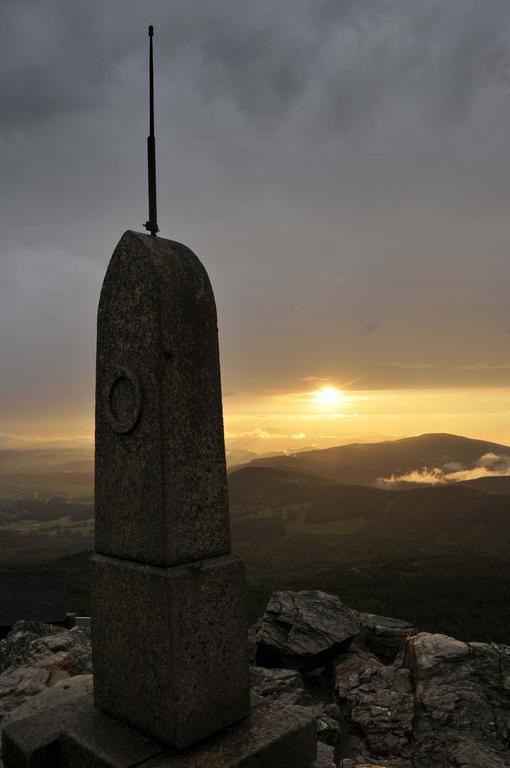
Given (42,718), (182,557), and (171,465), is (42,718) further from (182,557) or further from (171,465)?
(171,465)

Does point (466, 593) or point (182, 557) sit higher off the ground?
point (182, 557)

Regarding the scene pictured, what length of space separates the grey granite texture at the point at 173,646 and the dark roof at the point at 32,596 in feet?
59.6

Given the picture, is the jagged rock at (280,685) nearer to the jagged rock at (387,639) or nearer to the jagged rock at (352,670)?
the jagged rock at (352,670)

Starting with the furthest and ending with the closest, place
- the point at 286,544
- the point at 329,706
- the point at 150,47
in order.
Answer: the point at 286,544
the point at 329,706
the point at 150,47

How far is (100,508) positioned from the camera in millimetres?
4961

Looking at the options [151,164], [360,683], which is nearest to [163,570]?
[151,164]

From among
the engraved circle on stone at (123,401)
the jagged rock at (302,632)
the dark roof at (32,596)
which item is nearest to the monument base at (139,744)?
the engraved circle on stone at (123,401)

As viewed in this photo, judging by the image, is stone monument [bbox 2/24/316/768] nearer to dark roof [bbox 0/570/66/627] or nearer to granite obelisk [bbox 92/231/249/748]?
granite obelisk [bbox 92/231/249/748]

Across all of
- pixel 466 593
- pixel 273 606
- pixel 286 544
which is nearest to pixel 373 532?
pixel 286 544

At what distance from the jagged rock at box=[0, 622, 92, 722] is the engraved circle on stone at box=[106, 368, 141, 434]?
17.9ft

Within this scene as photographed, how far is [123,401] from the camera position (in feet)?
15.7

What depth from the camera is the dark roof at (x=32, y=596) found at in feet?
68.1

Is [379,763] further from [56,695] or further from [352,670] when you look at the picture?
Answer: [56,695]

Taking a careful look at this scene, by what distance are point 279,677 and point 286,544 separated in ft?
533
